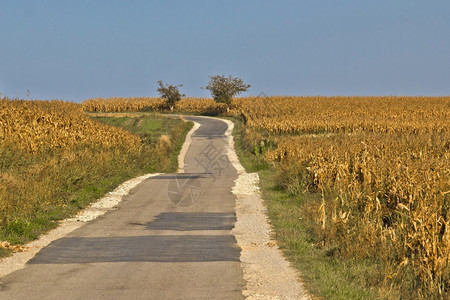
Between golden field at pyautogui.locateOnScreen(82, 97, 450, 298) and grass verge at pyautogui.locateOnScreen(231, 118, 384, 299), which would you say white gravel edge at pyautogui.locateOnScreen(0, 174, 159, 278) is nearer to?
grass verge at pyautogui.locateOnScreen(231, 118, 384, 299)

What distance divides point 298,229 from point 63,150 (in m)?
16.5

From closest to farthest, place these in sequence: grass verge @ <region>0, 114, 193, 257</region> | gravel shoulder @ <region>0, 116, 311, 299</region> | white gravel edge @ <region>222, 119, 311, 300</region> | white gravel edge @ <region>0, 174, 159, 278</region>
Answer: white gravel edge @ <region>222, 119, 311, 300</region> → gravel shoulder @ <region>0, 116, 311, 299</region> → white gravel edge @ <region>0, 174, 159, 278</region> → grass verge @ <region>0, 114, 193, 257</region>

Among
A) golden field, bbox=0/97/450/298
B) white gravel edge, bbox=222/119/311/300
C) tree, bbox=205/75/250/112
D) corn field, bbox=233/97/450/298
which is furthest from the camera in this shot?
tree, bbox=205/75/250/112

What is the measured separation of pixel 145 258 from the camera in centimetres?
1162

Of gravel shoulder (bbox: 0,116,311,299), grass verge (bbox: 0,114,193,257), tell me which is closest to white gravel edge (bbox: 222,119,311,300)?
gravel shoulder (bbox: 0,116,311,299)

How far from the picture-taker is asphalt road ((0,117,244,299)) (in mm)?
9211

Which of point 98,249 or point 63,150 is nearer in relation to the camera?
point 98,249

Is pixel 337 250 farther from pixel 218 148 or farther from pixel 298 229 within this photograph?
pixel 218 148

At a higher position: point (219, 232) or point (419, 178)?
point (419, 178)

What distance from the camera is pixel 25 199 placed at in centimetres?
1697

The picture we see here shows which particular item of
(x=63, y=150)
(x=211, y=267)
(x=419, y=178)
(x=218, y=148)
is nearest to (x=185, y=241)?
(x=211, y=267)

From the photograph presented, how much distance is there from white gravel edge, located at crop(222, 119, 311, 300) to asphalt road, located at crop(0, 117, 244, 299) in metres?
0.24

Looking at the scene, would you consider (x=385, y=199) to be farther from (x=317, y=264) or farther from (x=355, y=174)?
(x=317, y=264)

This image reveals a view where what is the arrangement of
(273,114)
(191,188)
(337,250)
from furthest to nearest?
1. (273,114)
2. (191,188)
3. (337,250)
